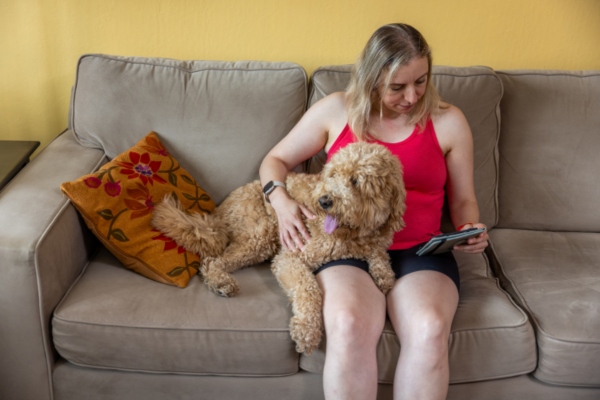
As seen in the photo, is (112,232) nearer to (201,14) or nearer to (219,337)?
(219,337)

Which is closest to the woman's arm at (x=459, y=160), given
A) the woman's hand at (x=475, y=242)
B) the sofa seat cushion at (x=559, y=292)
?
the woman's hand at (x=475, y=242)

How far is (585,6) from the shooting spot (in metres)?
2.46

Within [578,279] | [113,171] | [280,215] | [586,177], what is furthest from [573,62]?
[113,171]

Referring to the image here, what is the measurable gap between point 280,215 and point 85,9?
125 cm

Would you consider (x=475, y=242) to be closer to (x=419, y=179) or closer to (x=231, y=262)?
(x=419, y=179)

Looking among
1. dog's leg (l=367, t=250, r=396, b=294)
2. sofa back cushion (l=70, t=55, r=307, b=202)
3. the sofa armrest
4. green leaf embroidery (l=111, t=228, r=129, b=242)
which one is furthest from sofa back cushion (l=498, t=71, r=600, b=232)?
the sofa armrest

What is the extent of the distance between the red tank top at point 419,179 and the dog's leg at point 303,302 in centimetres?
32

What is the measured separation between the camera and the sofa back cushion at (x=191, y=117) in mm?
2168

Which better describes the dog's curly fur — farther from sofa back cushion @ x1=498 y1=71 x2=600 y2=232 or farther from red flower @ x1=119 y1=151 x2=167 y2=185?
sofa back cushion @ x1=498 y1=71 x2=600 y2=232

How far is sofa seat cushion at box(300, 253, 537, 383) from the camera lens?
166 centimetres

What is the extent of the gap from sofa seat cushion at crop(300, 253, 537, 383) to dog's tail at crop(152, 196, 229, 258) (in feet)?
1.53

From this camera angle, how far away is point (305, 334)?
161cm

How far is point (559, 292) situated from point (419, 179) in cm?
56

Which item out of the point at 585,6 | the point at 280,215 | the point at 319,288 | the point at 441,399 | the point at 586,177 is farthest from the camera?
the point at 585,6
